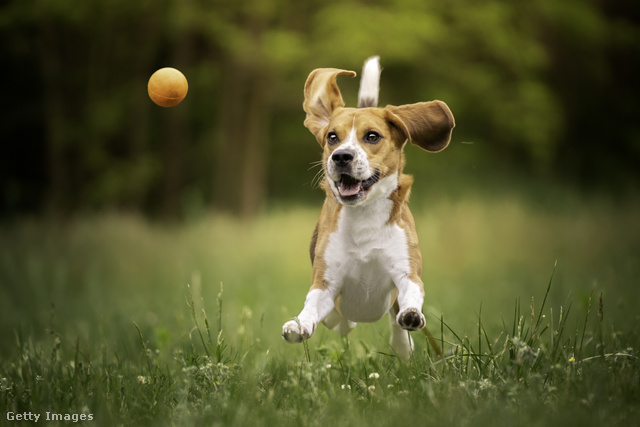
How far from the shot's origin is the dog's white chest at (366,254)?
362 cm

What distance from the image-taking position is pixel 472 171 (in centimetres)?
1641

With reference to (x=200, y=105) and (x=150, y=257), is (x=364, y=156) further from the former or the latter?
(x=200, y=105)

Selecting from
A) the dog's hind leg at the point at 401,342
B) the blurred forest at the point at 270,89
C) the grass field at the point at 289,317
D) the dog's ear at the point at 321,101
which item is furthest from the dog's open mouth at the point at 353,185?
the blurred forest at the point at 270,89

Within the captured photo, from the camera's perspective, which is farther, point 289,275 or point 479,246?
point 479,246

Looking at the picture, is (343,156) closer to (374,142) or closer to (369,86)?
(374,142)

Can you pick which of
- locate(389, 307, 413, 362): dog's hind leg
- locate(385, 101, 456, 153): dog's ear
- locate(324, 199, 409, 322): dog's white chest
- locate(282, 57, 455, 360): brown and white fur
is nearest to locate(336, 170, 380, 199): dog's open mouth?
locate(282, 57, 455, 360): brown and white fur

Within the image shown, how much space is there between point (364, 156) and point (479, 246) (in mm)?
8216

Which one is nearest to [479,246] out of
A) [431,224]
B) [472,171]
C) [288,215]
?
[431,224]

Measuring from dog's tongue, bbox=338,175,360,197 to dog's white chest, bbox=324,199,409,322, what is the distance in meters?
0.17

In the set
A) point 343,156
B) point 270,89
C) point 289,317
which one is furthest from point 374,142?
point 270,89

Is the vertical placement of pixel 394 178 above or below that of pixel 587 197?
above

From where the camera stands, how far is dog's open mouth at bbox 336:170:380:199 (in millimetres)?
3523

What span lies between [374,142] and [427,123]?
1.01 ft

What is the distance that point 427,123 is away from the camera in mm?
3695
